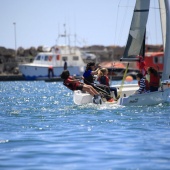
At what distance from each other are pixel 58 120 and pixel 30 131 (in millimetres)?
2392

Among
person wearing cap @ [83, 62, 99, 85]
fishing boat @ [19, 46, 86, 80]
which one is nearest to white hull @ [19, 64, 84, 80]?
fishing boat @ [19, 46, 86, 80]

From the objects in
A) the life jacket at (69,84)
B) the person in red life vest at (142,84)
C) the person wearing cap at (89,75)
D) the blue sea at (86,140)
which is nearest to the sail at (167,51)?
the person in red life vest at (142,84)

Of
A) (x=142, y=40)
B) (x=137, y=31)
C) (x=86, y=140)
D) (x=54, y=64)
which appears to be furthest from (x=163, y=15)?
(x=54, y=64)

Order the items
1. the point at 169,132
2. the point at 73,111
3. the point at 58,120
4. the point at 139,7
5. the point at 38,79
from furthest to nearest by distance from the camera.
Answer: the point at 38,79 → the point at 139,7 → the point at 73,111 → the point at 58,120 → the point at 169,132

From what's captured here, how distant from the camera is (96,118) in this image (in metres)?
16.2

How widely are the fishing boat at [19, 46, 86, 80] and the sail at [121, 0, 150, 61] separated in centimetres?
3478

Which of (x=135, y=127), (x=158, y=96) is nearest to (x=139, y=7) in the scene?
(x=158, y=96)

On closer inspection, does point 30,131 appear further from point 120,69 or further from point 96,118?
point 120,69

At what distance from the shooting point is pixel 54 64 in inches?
2418

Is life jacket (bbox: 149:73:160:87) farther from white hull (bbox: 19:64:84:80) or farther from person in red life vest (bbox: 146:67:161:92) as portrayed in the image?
white hull (bbox: 19:64:84:80)

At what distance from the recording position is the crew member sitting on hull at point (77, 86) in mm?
19984

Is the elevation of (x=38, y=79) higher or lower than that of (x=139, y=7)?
lower

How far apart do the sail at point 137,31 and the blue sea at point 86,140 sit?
5774mm

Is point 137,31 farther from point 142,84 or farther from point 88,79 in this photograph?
point 142,84
